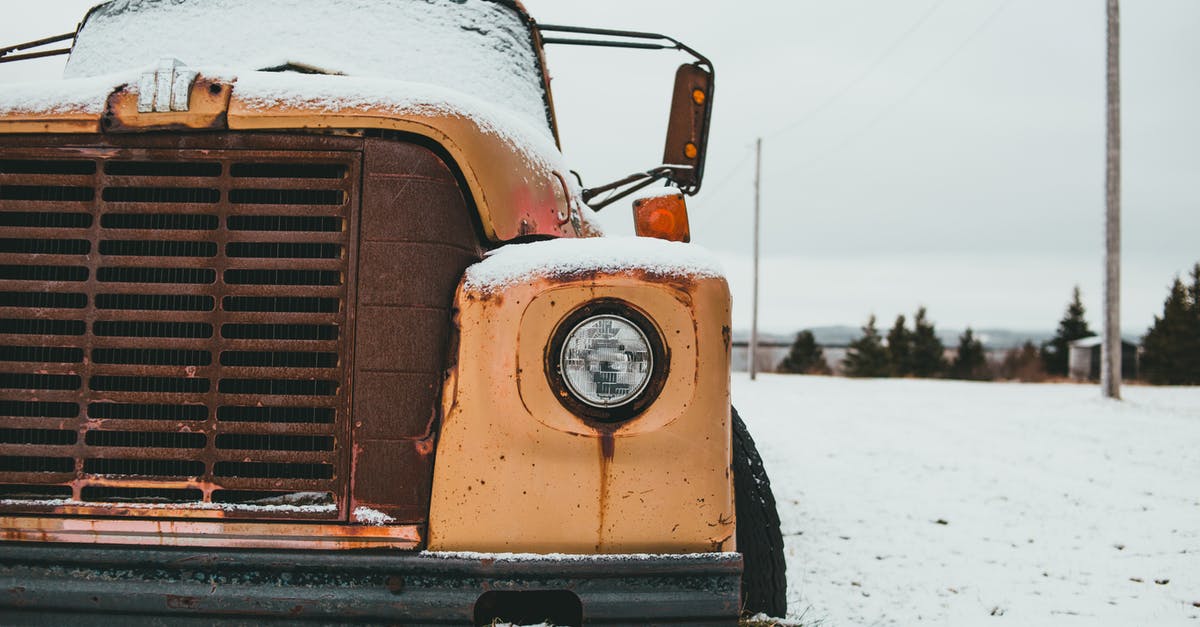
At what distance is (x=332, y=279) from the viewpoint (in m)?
1.82

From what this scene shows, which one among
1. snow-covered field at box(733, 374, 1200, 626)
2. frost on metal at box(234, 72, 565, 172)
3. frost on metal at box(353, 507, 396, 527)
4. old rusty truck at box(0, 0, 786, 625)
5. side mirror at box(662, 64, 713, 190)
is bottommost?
snow-covered field at box(733, 374, 1200, 626)

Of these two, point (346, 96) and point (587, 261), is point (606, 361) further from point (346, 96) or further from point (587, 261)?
point (346, 96)

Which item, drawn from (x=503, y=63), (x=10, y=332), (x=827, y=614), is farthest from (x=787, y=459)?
(x=10, y=332)

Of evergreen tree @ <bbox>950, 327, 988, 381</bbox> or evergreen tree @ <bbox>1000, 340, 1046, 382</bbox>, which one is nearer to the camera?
evergreen tree @ <bbox>1000, 340, 1046, 382</bbox>

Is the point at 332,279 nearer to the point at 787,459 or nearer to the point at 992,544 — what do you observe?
the point at 992,544

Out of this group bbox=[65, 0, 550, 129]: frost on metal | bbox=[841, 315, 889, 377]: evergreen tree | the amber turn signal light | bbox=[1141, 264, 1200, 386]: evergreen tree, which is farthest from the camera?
bbox=[841, 315, 889, 377]: evergreen tree

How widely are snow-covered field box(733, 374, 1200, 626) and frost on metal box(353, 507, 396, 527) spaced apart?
78.3 inches

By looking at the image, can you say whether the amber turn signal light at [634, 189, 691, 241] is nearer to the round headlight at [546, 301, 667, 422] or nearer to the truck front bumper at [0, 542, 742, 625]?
the round headlight at [546, 301, 667, 422]

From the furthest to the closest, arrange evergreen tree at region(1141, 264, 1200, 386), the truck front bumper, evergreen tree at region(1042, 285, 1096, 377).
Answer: evergreen tree at region(1042, 285, 1096, 377) < evergreen tree at region(1141, 264, 1200, 386) < the truck front bumper

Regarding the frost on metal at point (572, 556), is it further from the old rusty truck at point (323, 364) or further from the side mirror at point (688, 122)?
the side mirror at point (688, 122)

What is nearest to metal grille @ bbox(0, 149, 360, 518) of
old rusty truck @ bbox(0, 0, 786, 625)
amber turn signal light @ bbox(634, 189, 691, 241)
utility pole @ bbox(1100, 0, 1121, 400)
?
old rusty truck @ bbox(0, 0, 786, 625)

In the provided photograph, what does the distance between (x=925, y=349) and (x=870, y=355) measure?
305 centimetres

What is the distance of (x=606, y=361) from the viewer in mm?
1771

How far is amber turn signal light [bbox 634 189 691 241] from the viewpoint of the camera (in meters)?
2.52
